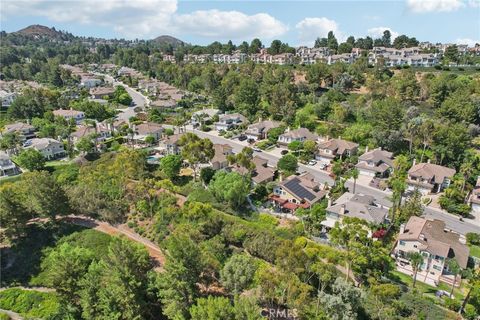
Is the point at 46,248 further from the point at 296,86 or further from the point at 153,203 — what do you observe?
the point at 296,86

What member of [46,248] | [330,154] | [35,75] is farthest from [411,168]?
[35,75]

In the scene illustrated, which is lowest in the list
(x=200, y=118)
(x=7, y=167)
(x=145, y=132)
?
(x=7, y=167)

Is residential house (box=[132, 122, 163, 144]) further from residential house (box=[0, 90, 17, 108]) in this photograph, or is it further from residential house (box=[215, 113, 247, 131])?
residential house (box=[0, 90, 17, 108])

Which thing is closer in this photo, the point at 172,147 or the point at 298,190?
the point at 298,190

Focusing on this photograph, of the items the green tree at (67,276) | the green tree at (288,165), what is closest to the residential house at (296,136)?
the green tree at (288,165)

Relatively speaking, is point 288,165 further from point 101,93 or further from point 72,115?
point 101,93

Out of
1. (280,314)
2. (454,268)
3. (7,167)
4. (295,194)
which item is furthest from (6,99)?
(454,268)
